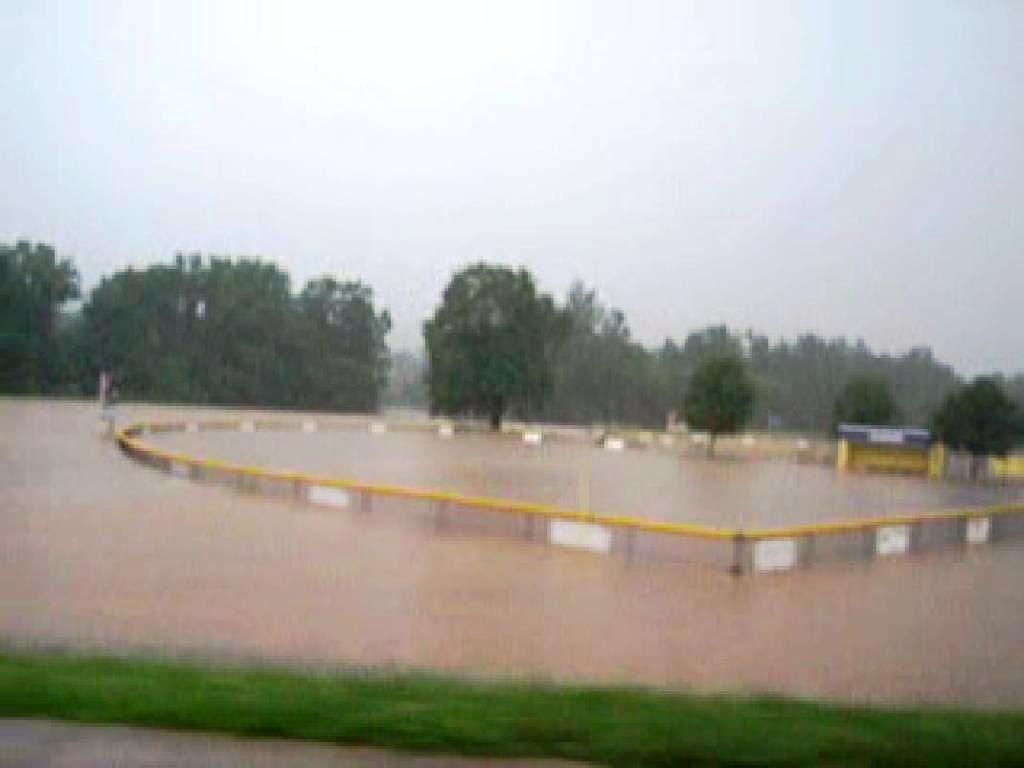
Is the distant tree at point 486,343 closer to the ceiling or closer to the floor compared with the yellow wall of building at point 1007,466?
closer to the ceiling

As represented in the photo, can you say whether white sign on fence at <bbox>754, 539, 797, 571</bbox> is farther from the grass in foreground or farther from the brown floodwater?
the grass in foreground

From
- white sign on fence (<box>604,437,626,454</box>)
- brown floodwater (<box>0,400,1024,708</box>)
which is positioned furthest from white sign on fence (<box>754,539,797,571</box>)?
white sign on fence (<box>604,437,626,454</box>)

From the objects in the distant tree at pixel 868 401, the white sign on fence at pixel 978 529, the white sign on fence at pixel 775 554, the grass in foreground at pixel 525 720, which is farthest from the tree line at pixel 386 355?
the grass in foreground at pixel 525 720

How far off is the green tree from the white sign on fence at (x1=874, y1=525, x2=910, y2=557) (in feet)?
55.5

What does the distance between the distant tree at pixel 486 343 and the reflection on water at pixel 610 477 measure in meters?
4.54

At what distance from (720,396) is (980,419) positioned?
50.2 feet

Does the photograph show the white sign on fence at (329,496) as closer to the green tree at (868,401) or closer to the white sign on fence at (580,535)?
the white sign on fence at (580,535)

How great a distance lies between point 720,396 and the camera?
41.0 metres

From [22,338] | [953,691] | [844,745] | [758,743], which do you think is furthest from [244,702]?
[22,338]

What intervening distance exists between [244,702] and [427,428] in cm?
4481

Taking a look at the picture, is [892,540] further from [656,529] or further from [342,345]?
[342,345]

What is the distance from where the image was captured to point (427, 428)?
49656 mm

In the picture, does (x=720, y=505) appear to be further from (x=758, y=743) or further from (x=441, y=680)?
(x=758, y=743)

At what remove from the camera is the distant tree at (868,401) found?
3253cm
